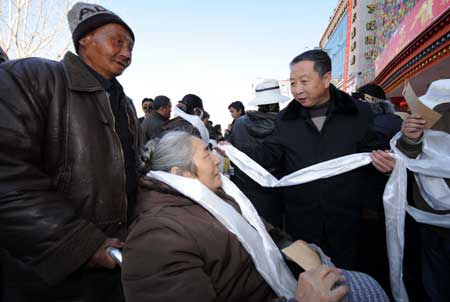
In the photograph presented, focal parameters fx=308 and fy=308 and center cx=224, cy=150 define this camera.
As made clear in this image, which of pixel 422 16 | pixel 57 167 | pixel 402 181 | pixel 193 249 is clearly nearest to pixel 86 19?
pixel 57 167

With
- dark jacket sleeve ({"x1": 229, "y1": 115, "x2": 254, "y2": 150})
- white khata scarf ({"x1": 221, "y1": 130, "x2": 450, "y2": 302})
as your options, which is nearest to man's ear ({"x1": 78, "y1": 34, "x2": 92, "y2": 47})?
white khata scarf ({"x1": 221, "y1": 130, "x2": 450, "y2": 302})

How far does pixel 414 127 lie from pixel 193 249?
1.95 meters

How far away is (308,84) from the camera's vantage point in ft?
7.96

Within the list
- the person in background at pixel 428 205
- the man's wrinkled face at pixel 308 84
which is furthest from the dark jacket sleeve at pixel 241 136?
the person in background at pixel 428 205

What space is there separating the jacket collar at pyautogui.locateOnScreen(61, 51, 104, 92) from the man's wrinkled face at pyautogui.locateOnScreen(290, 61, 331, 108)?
1511 mm

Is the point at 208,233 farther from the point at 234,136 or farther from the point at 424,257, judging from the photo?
the point at 234,136

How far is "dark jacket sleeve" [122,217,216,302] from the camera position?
1192mm

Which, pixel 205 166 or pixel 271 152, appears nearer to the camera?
pixel 205 166

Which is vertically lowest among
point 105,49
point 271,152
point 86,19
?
point 271,152

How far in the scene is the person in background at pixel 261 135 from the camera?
314 centimetres

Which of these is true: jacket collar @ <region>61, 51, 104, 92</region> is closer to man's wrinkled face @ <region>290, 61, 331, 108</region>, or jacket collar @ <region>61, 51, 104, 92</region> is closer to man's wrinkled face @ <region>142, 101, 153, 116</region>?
man's wrinkled face @ <region>290, 61, 331, 108</region>

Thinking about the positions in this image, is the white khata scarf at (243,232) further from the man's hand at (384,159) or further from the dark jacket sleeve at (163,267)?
the man's hand at (384,159)

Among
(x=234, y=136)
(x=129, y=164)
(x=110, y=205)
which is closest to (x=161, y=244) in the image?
(x=110, y=205)

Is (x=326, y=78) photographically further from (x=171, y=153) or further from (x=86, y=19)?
(x=86, y=19)
